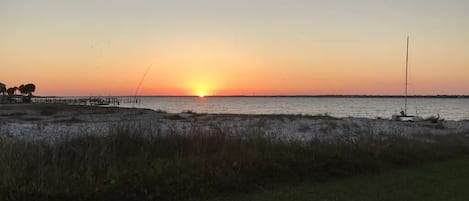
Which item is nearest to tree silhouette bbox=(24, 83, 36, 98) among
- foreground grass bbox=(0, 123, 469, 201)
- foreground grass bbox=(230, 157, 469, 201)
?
foreground grass bbox=(0, 123, 469, 201)

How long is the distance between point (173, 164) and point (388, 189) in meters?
4.19

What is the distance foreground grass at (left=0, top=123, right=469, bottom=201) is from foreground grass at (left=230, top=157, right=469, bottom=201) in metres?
0.52

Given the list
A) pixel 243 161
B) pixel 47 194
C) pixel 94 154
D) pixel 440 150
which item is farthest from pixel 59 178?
pixel 440 150

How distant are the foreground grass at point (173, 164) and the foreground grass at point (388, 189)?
517 millimetres

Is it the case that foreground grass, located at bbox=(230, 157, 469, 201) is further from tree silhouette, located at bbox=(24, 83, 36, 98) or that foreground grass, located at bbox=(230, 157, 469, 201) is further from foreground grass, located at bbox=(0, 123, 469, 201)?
tree silhouette, located at bbox=(24, 83, 36, 98)

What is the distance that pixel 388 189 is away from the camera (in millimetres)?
9836

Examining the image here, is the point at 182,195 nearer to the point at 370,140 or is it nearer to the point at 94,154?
the point at 94,154

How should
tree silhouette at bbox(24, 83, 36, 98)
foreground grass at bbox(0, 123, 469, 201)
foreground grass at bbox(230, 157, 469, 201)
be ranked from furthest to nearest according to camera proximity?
tree silhouette at bbox(24, 83, 36, 98) → foreground grass at bbox(230, 157, 469, 201) → foreground grass at bbox(0, 123, 469, 201)

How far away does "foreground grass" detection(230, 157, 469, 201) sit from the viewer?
908cm

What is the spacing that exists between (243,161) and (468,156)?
7637 millimetres

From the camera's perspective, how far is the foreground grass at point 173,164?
8344 millimetres

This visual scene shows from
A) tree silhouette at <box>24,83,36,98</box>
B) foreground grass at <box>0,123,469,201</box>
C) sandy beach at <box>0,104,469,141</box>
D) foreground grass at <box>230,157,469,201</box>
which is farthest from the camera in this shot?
tree silhouette at <box>24,83,36,98</box>

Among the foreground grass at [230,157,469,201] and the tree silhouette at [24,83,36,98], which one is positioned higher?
the tree silhouette at [24,83,36,98]

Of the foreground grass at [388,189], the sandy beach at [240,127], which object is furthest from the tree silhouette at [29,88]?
the foreground grass at [388,189]
